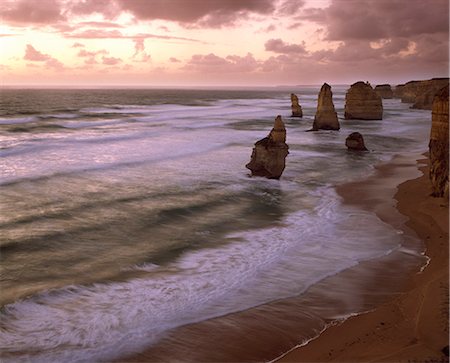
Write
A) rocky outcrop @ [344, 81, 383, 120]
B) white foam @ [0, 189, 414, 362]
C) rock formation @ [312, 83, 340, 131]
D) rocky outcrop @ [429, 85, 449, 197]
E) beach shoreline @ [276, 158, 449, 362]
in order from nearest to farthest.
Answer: beach shoreline @ [276, 158, 449, 362], white foam @ [0, 189, 414, 362], rocky outcrop @ [429, 85, 449, 197], rock formation @ [312, 83, 340, 131], rocky outcrop @ [344, 81, 383, 120]

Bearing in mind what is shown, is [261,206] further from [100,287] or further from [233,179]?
[100,287]

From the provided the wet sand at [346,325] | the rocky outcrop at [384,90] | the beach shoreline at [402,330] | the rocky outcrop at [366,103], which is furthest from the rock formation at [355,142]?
the rocky outcrop at [384,90]

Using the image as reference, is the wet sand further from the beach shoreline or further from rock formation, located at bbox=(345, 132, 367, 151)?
rock formation, located at bbox=(345, 132, 367, 151)

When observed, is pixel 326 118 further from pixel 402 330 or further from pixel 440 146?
pixel 402 330

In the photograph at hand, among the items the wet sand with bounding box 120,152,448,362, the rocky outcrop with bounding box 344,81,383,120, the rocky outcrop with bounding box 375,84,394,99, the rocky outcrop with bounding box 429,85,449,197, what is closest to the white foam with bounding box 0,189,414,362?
the wet sand with bounding box 120,152,448,362

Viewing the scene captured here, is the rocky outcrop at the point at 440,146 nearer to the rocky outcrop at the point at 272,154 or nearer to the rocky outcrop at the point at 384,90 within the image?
the rocky outcrop at the point at 272,154
